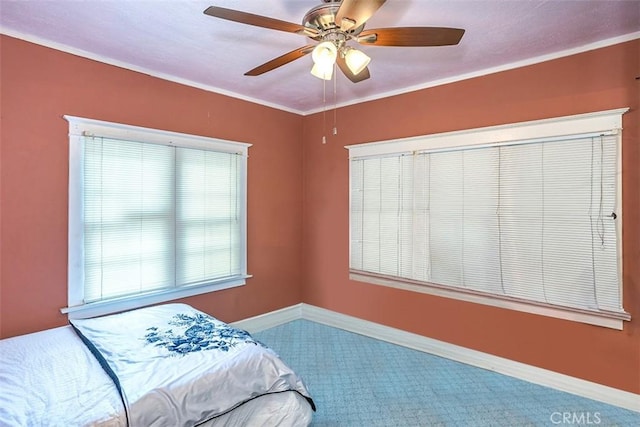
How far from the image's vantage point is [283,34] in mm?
2328

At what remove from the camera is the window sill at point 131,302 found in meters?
2.64

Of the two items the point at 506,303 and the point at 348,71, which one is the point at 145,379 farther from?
the point at 506,303

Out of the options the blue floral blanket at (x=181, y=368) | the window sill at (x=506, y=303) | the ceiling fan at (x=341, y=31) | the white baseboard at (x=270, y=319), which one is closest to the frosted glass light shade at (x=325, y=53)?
the ceiling fan at (x=341, y=31)

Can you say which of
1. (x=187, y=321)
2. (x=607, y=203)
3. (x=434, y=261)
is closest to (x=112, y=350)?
(x=187, y=321)

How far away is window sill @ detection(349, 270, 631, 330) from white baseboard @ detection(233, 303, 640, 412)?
447 millimetres

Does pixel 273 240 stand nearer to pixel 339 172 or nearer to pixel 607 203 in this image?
pixel 339 172

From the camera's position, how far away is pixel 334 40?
1.79 m

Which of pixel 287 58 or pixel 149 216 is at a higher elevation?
pixel 287 58

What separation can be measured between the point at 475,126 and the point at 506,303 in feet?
5.12

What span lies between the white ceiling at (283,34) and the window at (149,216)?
592 mm

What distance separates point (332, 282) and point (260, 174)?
153cm

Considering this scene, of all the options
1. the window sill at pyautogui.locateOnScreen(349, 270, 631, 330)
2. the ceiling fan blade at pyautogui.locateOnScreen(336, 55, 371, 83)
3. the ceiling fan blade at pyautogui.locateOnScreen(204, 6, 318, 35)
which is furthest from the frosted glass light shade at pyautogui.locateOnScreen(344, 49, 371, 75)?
the window sill at pyautogui.locateOnScreen(349, 270, 631, 330)

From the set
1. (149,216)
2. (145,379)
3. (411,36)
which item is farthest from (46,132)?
(411,36)

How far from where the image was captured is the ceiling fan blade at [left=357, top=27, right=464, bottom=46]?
63.4 inches
